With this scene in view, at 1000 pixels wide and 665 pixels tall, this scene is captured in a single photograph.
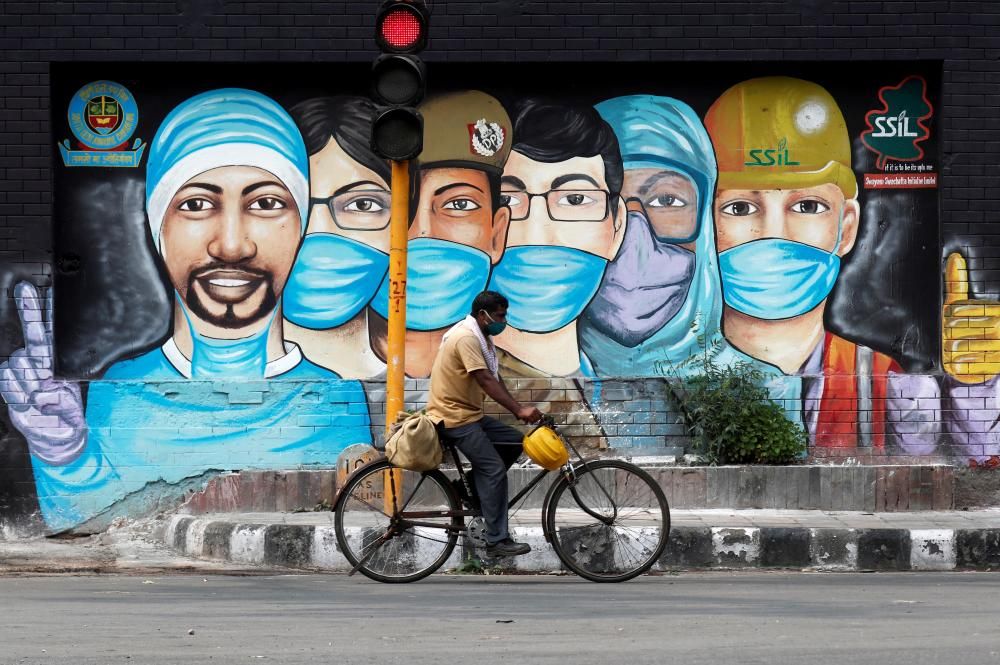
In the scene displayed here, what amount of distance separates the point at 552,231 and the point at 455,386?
133 inches

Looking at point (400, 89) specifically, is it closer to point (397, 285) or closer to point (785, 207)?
point (397, 285)

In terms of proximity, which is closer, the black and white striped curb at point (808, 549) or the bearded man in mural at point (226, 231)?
the black and white striped curb at point (808, 549)

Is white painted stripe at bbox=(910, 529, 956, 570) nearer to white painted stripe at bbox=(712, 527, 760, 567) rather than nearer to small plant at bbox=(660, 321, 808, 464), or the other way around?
white painted stripe at bbox=(712, 527, 760, 567)

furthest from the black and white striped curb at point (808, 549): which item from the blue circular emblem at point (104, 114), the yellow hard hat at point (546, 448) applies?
the blue circular emblem at point (104, 114)

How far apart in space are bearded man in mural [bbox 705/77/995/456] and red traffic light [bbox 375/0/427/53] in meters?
3.27

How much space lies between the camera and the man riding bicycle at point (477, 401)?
7.98 m

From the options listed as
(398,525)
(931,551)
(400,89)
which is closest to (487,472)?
(398,525)

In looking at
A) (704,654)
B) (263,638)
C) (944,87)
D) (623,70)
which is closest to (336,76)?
(623,70)

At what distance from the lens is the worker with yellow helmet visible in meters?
11.2

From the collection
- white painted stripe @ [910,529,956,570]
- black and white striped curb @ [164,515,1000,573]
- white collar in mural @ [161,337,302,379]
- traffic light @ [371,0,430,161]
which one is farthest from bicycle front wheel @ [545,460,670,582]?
white collar in mural @ [161,337,302,379]

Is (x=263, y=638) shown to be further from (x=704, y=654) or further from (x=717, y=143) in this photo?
(x=717, y=143)

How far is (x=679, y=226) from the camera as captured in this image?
36.9 ft

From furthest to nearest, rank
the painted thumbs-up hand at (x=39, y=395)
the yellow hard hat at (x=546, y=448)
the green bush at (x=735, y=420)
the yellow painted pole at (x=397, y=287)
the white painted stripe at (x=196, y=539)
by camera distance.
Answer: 1. the painted thumbs-up hand at (x=39, y=395)
2. the green bush at (x=735, y=420)
3. the white painted stripe at (x=196, y=539)
4. the yellow painted pole at (x=397, y=287)
5. the yellow hard hat at (x=546, y=448)

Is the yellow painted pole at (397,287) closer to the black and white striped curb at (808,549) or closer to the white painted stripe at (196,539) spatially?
the black and white striped curb at (808,549)
